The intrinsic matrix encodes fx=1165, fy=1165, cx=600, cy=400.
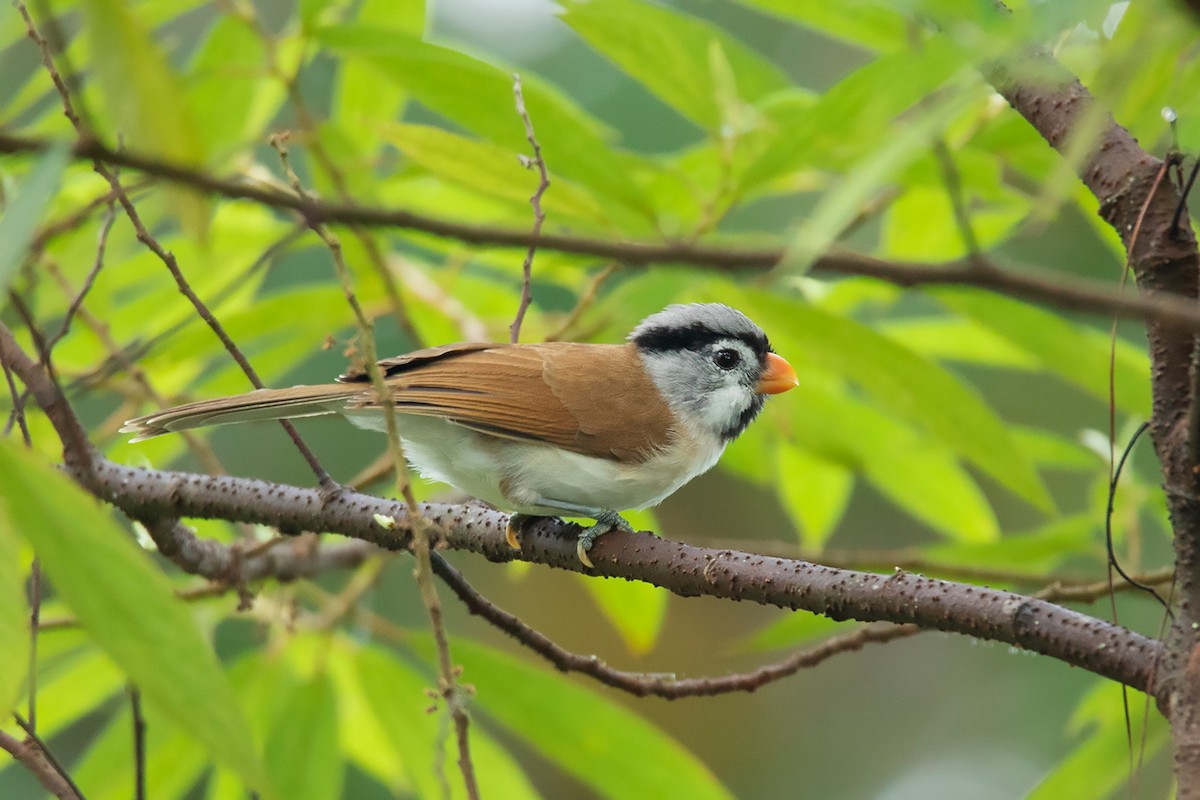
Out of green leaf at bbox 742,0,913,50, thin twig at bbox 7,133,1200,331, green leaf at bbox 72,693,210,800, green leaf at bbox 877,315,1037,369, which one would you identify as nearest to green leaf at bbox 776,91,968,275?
thin twig at bbox 7,133,1200,331

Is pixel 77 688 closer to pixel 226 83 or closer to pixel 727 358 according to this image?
pixel 226 83

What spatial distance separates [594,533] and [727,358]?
3.96 feet

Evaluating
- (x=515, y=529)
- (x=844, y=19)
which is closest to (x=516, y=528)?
(x=515, y=529)

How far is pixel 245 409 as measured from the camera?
2.45m

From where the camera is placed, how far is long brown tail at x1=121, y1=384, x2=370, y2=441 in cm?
241

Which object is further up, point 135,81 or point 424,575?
point 135,81

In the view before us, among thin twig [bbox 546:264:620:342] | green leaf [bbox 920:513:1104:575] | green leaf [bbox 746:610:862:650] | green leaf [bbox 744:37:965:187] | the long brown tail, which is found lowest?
green leaf [bbox 746:610:862:650]

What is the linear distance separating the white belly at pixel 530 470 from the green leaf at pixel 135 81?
1.79 m

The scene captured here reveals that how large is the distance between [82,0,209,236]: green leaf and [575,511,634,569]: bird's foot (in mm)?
1311

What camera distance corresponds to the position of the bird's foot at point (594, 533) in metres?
2.07

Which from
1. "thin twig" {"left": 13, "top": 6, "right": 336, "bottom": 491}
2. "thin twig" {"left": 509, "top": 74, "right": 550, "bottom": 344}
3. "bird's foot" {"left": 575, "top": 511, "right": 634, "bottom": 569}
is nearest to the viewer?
"thin twig" {"left": 13, "top": 6, "right": 336, "bottom": 491}

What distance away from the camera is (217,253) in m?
3.21

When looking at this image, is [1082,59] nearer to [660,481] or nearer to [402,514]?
[402,514]

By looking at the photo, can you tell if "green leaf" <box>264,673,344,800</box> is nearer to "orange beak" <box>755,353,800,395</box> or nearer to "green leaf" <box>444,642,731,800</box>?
"green leaf" <box>444,642,731,800</box>
